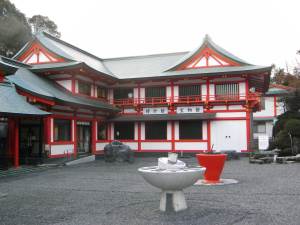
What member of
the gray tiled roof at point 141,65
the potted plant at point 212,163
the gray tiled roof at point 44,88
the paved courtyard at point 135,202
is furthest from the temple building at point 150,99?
the potted plant at point 212,163

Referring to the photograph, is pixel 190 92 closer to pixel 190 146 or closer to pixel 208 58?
pixel 208 58

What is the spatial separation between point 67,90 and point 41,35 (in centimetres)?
527

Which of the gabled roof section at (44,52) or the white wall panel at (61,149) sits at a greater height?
the gabled roof section at (44,52)

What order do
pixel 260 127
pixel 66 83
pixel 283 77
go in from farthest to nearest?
pixel 283 77 → pixel 260 127 → pixel 66 83

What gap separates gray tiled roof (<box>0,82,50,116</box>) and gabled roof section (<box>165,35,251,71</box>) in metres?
12.2

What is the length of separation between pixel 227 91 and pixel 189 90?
281 cm

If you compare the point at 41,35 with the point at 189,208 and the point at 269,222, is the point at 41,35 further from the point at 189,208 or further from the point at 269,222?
the point at 269,222

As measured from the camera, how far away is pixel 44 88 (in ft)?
66.2

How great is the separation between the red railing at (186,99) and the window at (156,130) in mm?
1631

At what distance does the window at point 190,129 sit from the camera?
82.1ft

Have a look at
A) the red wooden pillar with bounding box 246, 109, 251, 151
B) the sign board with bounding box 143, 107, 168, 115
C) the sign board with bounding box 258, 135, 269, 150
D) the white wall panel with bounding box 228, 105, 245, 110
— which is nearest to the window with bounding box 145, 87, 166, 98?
the sign board with bounding box 143, 107, 168, 115

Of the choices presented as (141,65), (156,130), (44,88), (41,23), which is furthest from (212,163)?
(41,23)

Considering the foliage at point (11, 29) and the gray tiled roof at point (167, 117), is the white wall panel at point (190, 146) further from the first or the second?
the foliage at point (11, 29)

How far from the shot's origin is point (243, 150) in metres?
24.2
